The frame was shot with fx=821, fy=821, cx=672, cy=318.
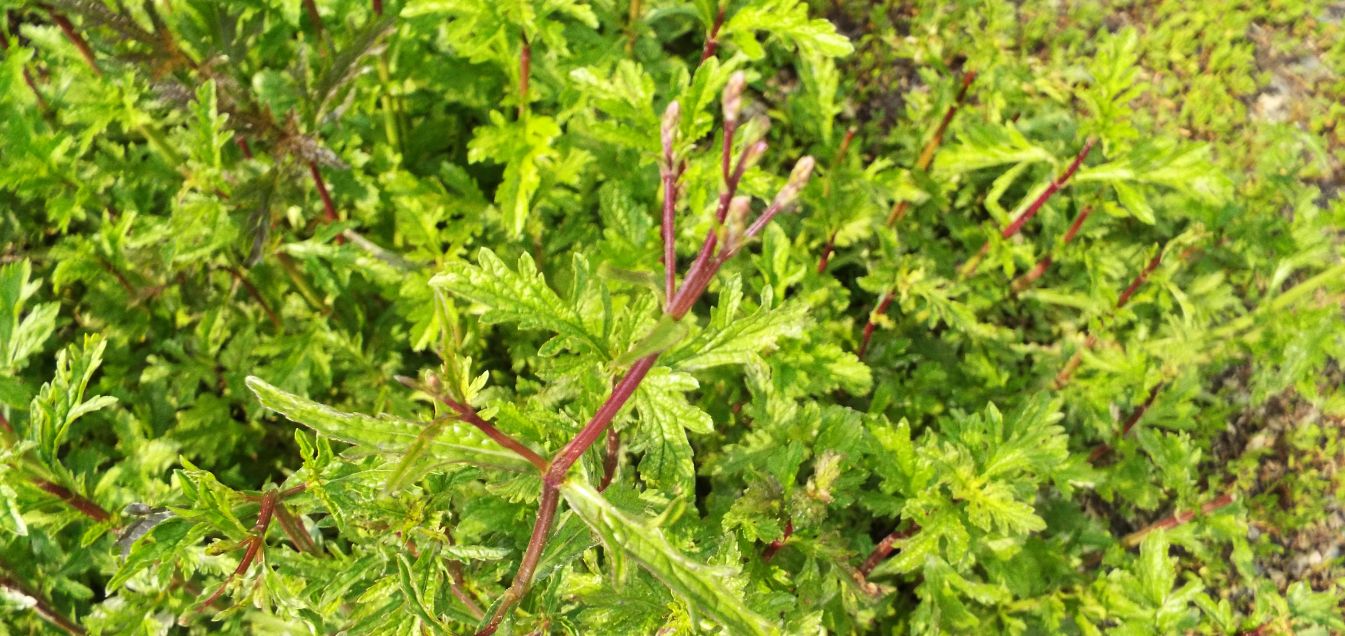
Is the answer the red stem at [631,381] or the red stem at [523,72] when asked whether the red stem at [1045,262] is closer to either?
the red stem at [523,72]

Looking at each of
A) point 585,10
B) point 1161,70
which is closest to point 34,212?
point 585,10

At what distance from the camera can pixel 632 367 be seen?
1.28 m

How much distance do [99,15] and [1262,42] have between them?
5.91 m

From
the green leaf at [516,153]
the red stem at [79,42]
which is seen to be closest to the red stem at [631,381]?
the green leaf at [516,153]

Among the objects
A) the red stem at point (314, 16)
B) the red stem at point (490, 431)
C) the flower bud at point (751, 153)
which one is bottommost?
the red stem at point (490, 431)

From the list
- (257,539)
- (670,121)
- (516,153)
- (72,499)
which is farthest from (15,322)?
(670,121)

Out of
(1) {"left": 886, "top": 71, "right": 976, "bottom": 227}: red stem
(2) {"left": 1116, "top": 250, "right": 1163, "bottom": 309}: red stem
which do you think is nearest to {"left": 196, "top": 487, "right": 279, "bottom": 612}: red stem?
(1) {"left": 886, "top": 71, "right": 976, "bottom": 227}: red stem

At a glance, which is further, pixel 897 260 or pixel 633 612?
pixel 897 260

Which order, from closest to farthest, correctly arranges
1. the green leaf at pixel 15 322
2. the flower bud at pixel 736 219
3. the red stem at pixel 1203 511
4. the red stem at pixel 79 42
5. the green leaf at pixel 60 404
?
A: the flower bud at pixel 736 219, the green leaf at pixel 60 404, the green leaf at pixel 15 322, the red stem at pixel 79 42, the red stem at pixel 1203 511

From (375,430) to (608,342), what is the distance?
0.48 meters

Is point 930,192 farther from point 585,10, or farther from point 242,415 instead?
point 242,415

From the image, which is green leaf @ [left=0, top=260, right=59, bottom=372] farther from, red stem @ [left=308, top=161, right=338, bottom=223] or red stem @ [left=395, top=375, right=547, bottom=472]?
red stem @ [left=395, top=375, right=547, bottom=472]

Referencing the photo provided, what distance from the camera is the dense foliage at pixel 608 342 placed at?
154 cm

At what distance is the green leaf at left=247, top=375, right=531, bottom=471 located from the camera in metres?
1.17
